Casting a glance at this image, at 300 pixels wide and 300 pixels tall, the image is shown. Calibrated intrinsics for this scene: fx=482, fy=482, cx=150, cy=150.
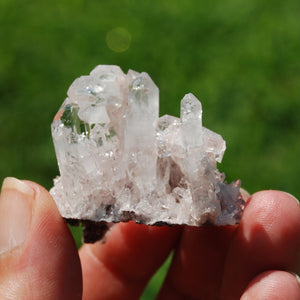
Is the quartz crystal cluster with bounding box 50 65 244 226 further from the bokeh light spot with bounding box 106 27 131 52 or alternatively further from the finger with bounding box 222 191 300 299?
the bokeh light spot with bounding box 106 27 131 52

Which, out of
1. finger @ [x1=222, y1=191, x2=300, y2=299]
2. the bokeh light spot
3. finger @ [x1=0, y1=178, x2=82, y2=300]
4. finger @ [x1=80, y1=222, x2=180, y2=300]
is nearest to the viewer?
finger @ [x1=0, y1=178, x2=82, y2=300]

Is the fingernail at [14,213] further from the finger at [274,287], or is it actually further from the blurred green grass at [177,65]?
the blurred green grass at [177,65]

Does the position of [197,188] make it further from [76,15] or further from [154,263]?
A: [76,15]

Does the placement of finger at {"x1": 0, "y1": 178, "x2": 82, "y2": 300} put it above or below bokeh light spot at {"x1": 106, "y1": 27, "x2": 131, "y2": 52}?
below

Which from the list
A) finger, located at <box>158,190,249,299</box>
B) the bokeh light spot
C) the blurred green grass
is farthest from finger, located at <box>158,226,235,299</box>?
the bokeh light spot

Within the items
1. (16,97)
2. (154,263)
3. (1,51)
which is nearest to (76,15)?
(1,51)

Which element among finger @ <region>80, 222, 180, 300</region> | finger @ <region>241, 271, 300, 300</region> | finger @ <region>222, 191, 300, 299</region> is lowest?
finger @ <region>80, 222, 180, 300</region>

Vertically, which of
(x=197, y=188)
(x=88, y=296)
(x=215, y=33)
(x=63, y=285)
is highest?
(x=215, y=33)
